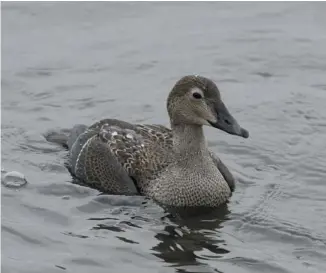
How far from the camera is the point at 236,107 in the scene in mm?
16703

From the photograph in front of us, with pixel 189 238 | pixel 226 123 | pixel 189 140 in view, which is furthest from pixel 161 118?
pixel 189 238

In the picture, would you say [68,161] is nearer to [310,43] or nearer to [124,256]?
[124,256]

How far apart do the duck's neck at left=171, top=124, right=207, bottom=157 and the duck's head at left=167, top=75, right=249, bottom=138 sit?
0.09m

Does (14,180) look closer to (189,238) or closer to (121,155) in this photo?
(121,155)

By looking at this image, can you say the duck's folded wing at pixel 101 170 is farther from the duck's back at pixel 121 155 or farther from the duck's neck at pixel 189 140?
the duck's neck at pixel 189 140

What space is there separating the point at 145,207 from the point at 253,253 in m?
1.90

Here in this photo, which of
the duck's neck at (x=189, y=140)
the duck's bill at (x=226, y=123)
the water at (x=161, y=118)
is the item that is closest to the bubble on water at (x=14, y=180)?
the water at (x=161, y=118)

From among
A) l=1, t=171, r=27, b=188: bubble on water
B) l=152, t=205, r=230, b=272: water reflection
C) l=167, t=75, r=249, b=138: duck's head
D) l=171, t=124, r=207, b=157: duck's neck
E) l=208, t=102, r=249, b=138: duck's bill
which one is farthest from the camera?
l=1, t=171, r=27, b=188: bubble on water

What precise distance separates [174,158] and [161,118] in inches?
109

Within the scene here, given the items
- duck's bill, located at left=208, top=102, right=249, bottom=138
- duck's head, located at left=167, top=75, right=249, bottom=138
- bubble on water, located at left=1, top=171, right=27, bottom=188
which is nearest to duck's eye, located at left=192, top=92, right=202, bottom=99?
duck's head, located at left=167, top=75, right=249, bottom=138

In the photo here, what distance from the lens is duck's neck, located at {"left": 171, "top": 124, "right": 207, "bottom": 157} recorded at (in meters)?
13.6

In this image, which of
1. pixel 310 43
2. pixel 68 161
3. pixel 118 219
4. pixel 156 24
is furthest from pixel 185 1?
pixel 118 219

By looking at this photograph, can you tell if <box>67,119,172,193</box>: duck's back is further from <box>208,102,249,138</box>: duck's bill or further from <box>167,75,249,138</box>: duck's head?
<box>208,102,249,138</box>: duck's bill

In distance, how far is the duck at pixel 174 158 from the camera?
13.3 meters
